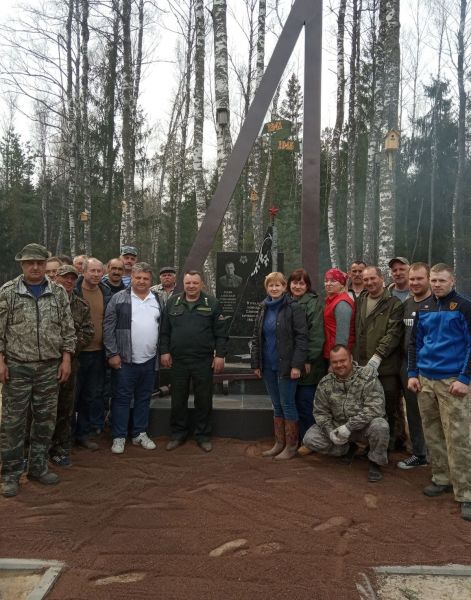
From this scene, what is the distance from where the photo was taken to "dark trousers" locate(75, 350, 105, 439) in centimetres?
445

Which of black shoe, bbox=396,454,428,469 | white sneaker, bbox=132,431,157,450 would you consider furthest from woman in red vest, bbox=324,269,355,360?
white sneaker, bbox=132,431,157,450

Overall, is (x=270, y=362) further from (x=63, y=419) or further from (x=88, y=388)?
(x=63, y=419)

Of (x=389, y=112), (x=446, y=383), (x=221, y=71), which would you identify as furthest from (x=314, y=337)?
(x=221, y=71)

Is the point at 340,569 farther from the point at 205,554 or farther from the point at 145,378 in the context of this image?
the point at 145,378

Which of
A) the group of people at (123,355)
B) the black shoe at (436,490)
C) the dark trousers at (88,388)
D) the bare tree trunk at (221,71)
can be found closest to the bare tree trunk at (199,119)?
the bare tree trunk at (221,71)

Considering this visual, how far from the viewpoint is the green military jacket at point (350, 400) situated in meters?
3.74

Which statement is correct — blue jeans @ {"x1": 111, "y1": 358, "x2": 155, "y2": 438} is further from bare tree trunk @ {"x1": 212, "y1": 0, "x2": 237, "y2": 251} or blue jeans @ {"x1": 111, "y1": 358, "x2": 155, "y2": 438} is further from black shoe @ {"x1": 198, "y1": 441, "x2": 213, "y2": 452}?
bare tree trunk @ {"x1": 212, "y1": 0, "x2": 237, "y2": 251}

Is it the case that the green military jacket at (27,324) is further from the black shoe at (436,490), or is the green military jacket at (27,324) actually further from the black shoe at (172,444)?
the black shoe at (436,490)

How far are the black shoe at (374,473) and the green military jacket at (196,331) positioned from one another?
5.18 ft

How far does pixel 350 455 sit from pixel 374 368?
32.3 inches

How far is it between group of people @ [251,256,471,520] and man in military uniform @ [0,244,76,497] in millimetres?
1768

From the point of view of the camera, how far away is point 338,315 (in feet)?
13.9

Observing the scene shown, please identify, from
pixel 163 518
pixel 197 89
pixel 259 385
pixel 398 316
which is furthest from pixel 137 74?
→ pixel 163 518

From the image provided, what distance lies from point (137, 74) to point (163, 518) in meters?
16.3
